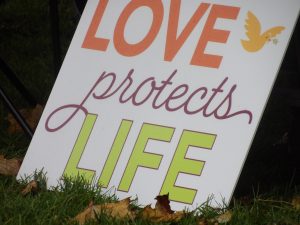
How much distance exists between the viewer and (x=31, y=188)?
2469 millimetres

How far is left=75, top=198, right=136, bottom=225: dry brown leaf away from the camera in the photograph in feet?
7.30

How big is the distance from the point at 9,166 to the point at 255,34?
3.06 ft

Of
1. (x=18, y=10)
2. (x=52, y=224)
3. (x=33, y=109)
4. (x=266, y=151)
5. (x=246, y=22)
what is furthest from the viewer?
(x=18, y=10)

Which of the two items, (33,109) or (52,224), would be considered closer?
(52,224)

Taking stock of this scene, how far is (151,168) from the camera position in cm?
237

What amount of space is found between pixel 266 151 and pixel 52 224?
45.8 inches

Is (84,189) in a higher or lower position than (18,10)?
lower

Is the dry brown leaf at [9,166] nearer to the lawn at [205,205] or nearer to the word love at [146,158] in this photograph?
the lawn at [205,205]

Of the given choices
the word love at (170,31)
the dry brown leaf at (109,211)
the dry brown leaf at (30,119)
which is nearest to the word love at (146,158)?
the dry brown leaf at (109,211)

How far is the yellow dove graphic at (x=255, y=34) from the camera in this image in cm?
235

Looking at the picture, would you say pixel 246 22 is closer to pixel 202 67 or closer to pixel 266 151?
pixel 202 67

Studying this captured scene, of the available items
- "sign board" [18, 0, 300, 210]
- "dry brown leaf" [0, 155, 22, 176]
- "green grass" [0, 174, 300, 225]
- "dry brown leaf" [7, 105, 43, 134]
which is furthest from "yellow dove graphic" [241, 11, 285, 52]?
"dry brown leaf" [7, 105, 43, 134]

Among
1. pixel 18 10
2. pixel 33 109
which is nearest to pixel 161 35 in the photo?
pixel 33 109

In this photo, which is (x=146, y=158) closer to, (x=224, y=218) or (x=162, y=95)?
(x=162, y=95)
